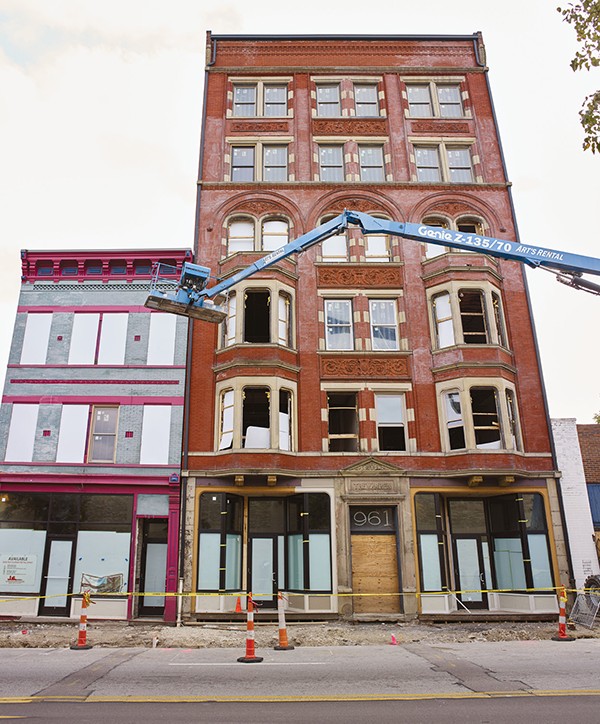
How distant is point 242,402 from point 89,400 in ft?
18.1

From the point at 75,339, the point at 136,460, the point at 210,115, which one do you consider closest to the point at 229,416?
the point at 136,460

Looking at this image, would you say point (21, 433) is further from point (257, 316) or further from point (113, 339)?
point (257, 316)

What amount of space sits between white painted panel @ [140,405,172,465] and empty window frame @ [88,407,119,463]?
3.47 ft

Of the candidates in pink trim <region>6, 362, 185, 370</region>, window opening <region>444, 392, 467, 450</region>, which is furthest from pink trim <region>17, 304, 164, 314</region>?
window opening <region>444, 392, 467, 450</region>

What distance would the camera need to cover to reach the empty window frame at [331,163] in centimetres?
2517

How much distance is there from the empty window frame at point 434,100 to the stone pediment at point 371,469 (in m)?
15.5

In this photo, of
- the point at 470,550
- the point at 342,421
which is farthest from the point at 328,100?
the point at 470,550

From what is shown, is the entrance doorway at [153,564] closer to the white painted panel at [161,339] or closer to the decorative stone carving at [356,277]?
the white painted panel at [161,339]

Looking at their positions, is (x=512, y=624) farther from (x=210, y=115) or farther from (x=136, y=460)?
(x=210, y=115)

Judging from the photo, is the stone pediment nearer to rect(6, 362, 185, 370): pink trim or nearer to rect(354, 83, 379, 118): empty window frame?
rect(6, 362, 185, 370): pink trim

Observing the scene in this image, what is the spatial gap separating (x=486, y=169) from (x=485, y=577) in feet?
53.3

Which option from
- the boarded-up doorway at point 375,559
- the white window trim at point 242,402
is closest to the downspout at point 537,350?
the boarded-up doorway at point 375,559

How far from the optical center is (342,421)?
21.8 meters

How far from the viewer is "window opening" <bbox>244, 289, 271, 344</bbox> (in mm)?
22391
